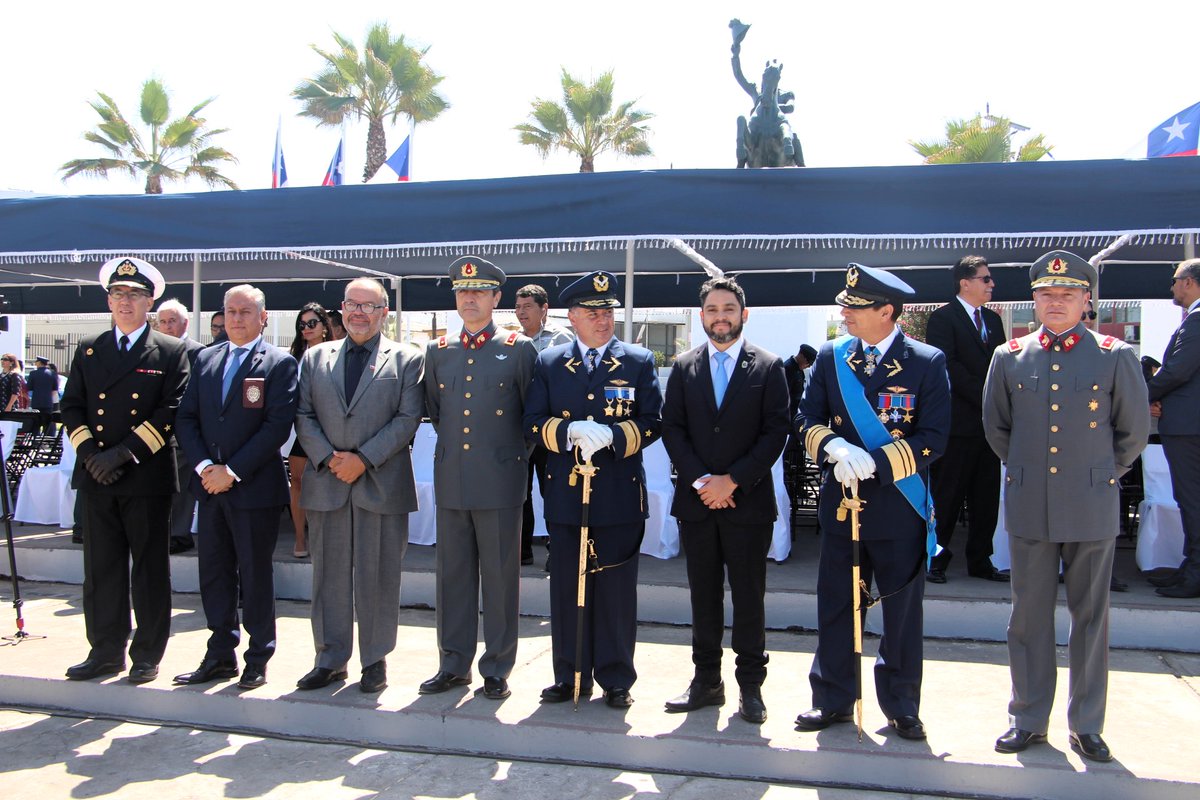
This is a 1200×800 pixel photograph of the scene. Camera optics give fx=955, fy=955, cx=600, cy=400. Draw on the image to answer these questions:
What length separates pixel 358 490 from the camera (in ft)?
14.4

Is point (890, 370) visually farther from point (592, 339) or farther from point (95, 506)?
point (95, 506)

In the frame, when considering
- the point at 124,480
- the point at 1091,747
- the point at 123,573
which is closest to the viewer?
the point at 1091,747

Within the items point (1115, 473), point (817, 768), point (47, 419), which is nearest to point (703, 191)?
point (1115, 473)

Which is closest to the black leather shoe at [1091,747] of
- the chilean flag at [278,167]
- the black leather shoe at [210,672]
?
the black leather shoe at [210,672]

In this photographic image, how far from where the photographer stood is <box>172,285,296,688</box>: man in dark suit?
4461 millimetres

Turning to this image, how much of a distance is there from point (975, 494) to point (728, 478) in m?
2.66

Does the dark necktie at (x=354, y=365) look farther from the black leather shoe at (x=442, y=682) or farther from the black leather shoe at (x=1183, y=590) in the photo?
the black leather shoe at (x=1183, y=590)

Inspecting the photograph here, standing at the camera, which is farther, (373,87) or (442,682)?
(373,87)

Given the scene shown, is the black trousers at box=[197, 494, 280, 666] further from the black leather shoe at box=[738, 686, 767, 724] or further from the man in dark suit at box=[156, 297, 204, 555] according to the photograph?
the black leather shoe at box=[738, 686, 767, 724]

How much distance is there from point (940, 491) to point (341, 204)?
4.50 m

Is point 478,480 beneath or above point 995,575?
above

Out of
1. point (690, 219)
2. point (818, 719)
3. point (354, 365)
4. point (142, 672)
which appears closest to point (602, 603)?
point (818, 719)

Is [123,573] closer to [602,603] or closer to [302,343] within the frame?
[302,343]

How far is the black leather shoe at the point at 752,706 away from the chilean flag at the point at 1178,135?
5.17 m
